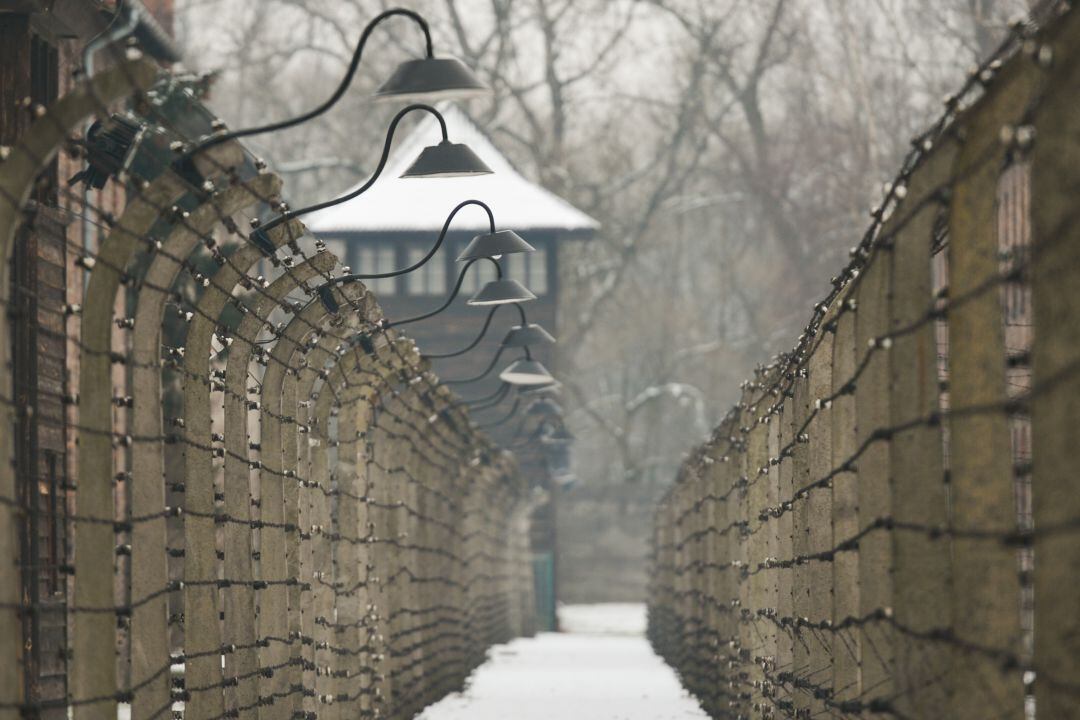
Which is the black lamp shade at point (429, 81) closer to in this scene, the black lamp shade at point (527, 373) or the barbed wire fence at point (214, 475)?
the barbed wire fence at point (214, 475)

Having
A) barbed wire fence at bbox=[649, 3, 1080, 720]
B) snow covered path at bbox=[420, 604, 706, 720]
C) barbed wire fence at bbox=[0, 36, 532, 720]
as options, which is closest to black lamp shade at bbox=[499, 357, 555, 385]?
barbed wire fence at bbox=[0, 36, 532, 720]

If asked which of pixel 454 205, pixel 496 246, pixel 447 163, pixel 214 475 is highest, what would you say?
pixel 454 205

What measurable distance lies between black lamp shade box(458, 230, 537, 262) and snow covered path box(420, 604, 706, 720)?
3.12 metres

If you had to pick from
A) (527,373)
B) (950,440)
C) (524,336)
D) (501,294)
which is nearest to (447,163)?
(501,294)

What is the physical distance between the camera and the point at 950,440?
4.39 meters

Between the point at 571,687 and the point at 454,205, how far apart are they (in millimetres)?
19126

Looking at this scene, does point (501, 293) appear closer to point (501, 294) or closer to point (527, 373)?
point (501, 294)

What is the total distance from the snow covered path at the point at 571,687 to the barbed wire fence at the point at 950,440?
4910mm

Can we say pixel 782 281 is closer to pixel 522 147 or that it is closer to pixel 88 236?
pixel 522 147

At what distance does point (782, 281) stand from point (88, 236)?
27852mm

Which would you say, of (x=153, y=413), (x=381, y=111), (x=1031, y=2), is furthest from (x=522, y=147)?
(x=153, y=413)

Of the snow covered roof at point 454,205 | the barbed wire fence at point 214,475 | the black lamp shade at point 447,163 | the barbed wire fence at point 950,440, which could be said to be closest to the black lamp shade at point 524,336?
the barbed wire fence at point 214,475

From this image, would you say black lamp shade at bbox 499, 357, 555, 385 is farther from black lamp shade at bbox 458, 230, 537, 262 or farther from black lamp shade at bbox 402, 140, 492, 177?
black lamp shade at bbox 402, 140, 492, 177

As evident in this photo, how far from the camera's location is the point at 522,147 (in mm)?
47406
